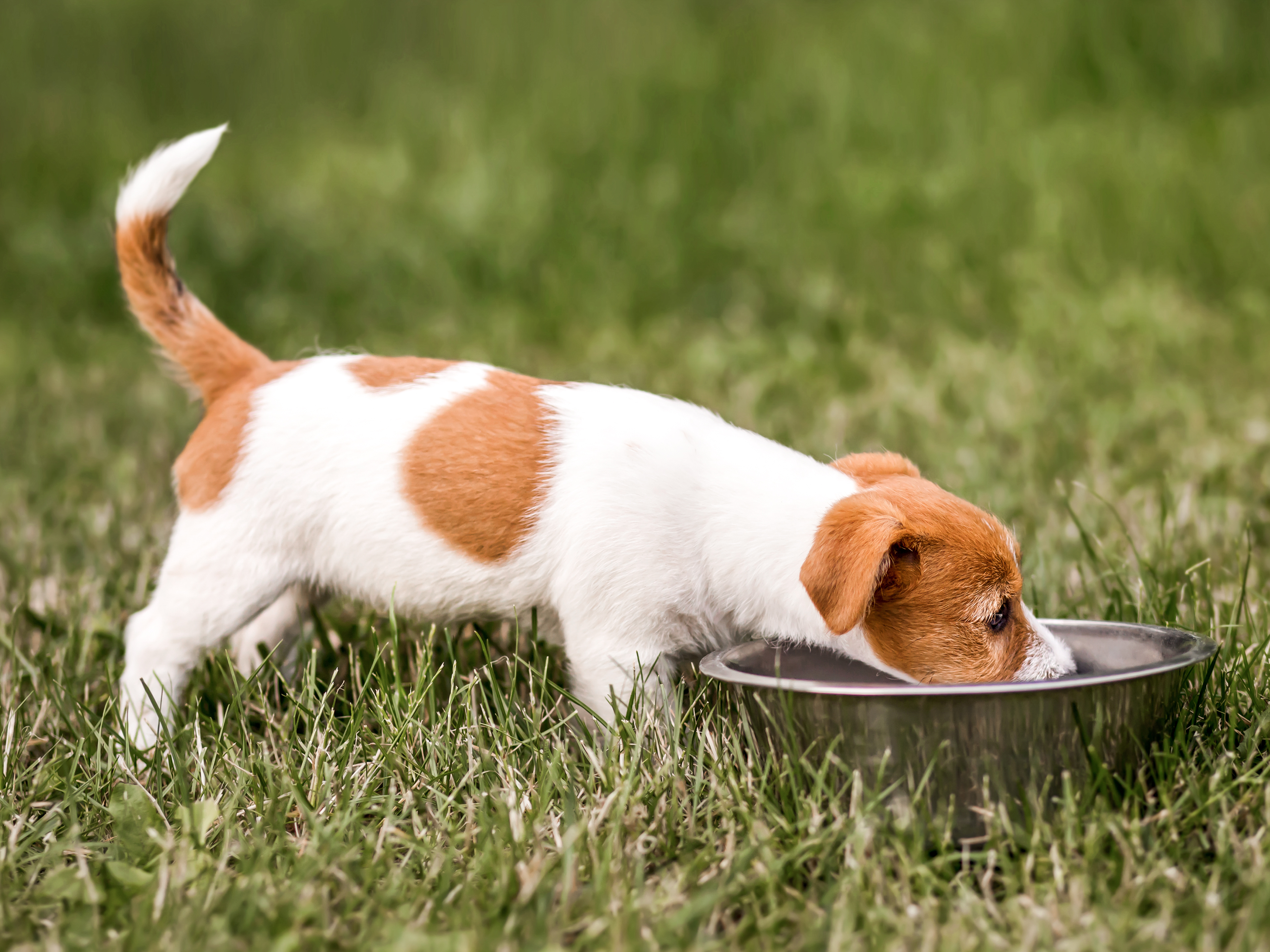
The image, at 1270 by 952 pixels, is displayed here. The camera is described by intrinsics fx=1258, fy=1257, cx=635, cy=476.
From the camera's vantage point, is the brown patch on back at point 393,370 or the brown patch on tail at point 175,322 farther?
the brown patch on tail at point 175,322

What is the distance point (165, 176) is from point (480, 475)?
1.07m

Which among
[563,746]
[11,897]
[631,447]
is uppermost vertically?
[631,447]

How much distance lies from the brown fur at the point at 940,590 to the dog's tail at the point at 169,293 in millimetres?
1473

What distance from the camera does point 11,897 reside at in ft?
6.51

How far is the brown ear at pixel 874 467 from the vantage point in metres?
2.59

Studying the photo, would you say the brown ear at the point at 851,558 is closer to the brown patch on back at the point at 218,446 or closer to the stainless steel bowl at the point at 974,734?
the stainless steel bowl at the point at 974,734

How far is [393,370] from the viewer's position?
2.72 meters

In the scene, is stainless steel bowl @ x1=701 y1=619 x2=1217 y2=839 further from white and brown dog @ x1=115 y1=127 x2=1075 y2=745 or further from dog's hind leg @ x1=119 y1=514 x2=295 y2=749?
dog's hind leg @ x1=119 y1=514 x2=295 y2=749

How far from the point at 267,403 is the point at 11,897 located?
3.58 ft

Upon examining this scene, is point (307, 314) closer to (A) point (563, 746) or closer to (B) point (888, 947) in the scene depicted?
(A) point (563, 746)

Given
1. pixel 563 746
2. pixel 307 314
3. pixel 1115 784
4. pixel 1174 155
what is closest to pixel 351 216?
pixel 307 314

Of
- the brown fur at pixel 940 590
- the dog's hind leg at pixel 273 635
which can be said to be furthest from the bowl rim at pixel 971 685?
the dog's hind leg at pixel 273 635

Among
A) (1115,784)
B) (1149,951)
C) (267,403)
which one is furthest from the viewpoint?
(267,403)

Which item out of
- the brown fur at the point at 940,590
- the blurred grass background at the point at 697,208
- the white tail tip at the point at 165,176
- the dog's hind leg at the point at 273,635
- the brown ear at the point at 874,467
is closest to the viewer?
the brown fur at the point at 940,590
